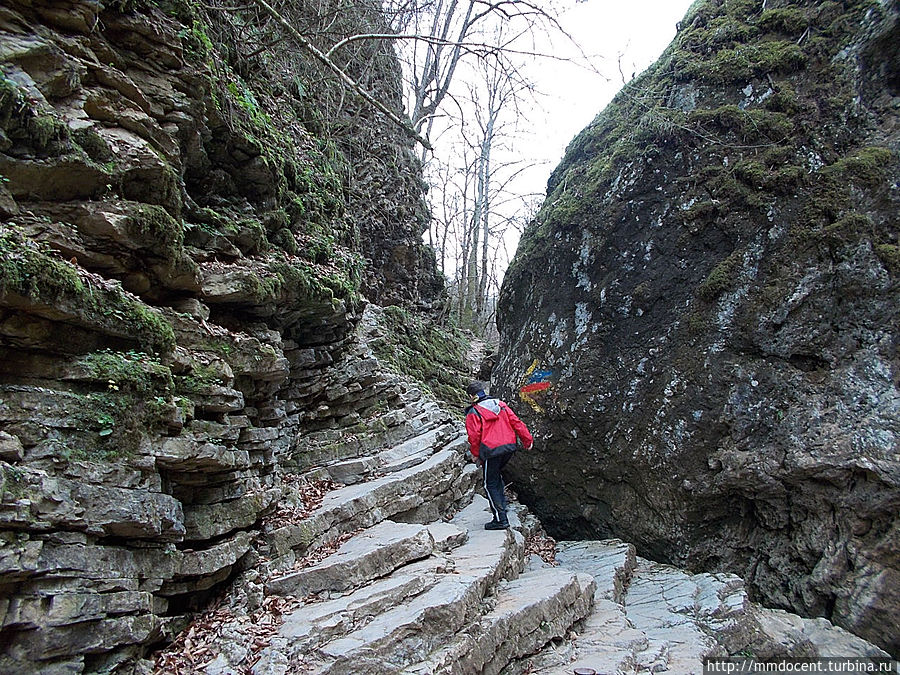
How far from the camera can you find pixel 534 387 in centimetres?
845

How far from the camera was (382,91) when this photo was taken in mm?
13844

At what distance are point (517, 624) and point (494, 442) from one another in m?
2.51

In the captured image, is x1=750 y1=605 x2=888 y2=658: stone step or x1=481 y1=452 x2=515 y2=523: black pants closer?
x1=750 y1=605 x2=888 y2=658: stone step

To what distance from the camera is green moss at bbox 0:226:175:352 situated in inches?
125

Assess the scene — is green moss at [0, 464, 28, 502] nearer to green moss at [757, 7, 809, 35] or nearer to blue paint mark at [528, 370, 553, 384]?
blue paint mark at [528, 370, 553, 384]

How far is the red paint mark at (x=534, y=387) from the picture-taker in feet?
27.2

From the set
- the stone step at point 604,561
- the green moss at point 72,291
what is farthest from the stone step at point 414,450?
the green moss at point 72,291

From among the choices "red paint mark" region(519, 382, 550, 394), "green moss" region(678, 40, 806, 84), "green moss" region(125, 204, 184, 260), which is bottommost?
"red paint mark" region(519, 382, 550, 394)

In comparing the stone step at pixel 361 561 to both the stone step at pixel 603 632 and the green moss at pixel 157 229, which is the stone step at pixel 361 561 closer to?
the stone step at pixel 603 632

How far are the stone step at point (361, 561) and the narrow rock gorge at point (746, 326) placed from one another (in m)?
3.44

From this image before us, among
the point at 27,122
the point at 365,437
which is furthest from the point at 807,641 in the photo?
the point at 27,122

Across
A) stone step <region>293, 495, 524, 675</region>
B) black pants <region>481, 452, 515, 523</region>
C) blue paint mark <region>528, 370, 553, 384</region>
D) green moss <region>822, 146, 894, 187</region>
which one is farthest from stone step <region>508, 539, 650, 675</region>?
green moss <region>822, 146, 894, 187</region>

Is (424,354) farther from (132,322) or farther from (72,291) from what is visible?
(72,291)

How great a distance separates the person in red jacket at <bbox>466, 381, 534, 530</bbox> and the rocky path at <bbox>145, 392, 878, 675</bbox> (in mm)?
435
